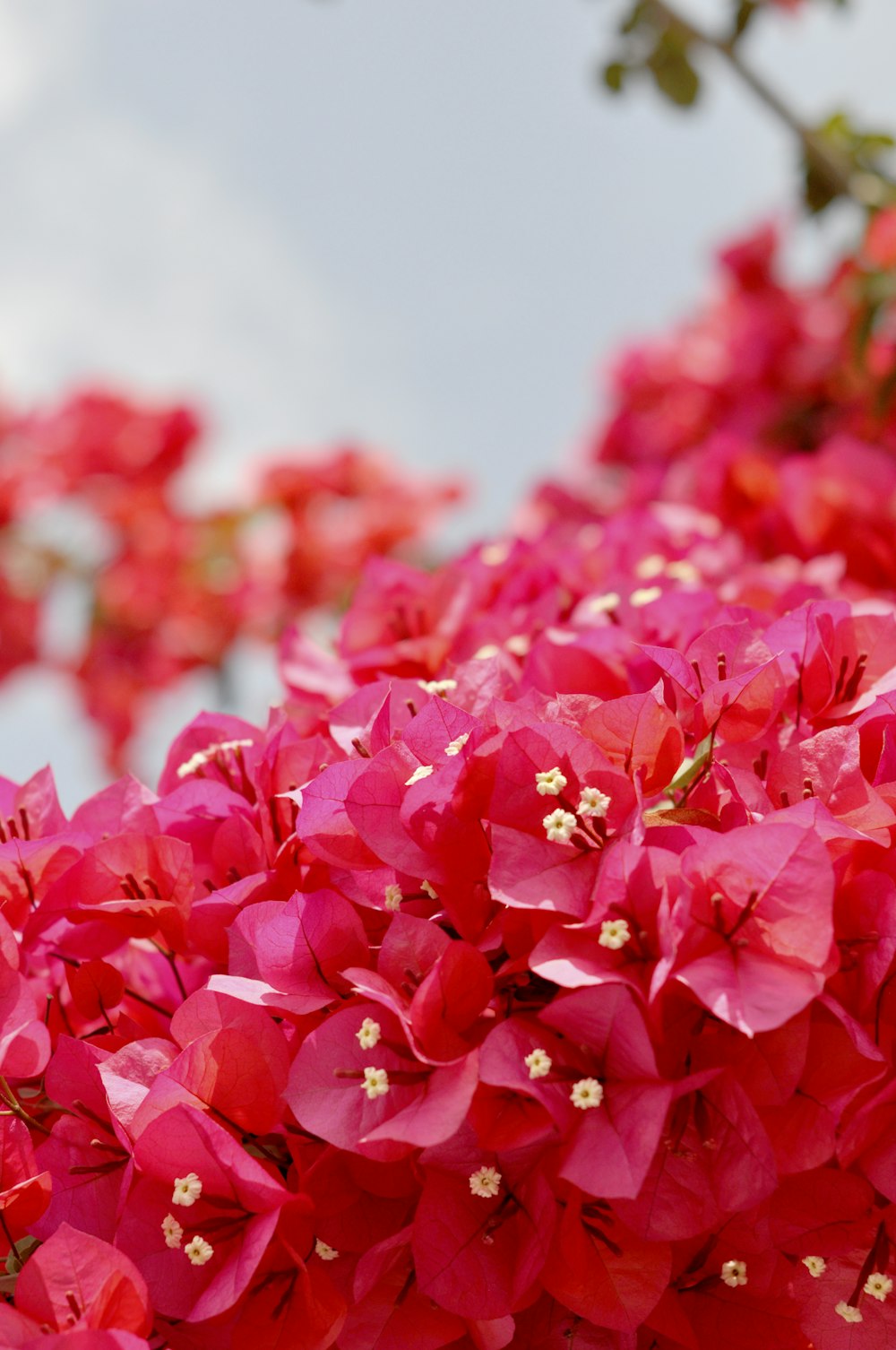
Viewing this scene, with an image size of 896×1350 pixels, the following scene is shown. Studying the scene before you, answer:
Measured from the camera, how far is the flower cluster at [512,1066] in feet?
2.35

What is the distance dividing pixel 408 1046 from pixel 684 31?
1.80 m

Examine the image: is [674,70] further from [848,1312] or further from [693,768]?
[848,1312]

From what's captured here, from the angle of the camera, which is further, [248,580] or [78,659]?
[78,659]

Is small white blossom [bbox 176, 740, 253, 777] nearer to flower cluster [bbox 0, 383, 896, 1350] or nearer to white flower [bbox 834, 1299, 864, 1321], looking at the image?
flower cluster [bbox 0, 383, 896, 1350]

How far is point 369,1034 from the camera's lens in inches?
29.2

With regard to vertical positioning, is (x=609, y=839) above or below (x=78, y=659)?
above

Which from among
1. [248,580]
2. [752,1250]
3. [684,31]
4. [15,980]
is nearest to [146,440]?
[248,580]

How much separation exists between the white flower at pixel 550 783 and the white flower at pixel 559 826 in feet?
0.04

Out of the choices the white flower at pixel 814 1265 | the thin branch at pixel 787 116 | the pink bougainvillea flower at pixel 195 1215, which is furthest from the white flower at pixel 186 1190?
the thin branch at pixel 787 116

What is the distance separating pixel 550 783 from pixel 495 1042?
149mm

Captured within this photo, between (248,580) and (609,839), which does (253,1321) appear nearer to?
(609,839)

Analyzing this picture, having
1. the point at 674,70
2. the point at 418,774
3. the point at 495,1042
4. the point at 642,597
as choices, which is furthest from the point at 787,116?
the point at 495,1042

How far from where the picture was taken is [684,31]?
2.04 m

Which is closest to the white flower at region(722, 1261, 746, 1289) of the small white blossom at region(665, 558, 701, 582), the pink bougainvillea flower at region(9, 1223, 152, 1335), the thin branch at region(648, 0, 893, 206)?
the pink bougainvillea flower at region(9, 1223, 152, 1335)
